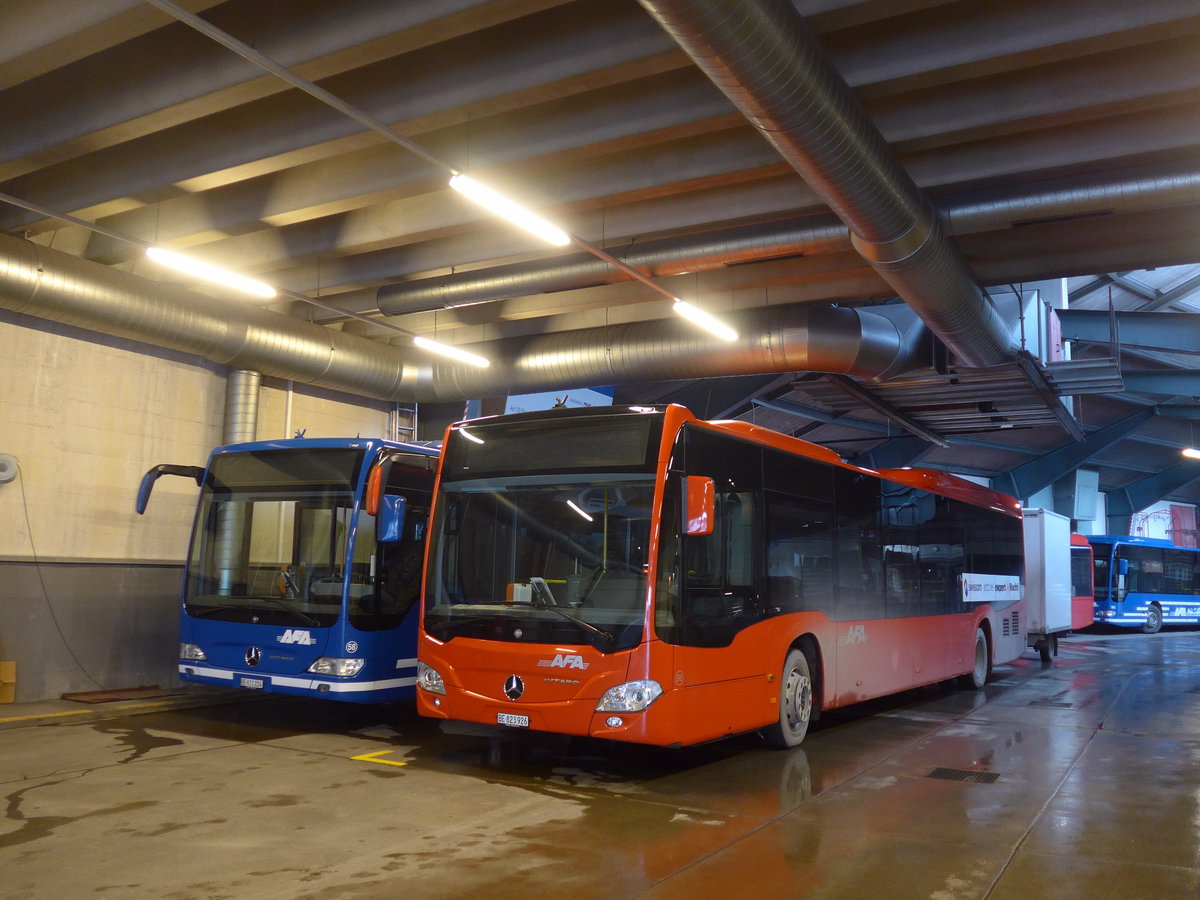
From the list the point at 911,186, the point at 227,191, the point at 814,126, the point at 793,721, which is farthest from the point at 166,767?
the point at 911,186

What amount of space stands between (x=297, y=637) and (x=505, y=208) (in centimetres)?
434

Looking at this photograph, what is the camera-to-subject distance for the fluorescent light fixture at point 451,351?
12.9m

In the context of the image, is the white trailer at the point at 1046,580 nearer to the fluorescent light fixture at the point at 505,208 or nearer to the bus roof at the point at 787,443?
the bus roof at the point at 787,443

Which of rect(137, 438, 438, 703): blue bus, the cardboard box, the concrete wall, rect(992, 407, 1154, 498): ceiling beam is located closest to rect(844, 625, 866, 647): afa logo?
rect(137, 438, 438, 703): blue bus

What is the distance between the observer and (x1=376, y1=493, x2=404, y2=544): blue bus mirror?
8375 mm

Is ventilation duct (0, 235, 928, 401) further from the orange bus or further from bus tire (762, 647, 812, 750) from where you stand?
bus tire (762, 647, 812, 750)

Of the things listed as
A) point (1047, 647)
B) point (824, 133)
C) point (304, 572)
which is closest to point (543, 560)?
point (304, 572)

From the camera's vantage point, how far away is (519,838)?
557 cm

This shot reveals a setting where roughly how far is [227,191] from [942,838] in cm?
915

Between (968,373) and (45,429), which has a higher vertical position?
(968,373)

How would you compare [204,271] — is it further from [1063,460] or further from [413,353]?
[1063,460]

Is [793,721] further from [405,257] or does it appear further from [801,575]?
[405,257]

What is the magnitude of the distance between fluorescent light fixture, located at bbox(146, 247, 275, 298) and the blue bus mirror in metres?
3.32

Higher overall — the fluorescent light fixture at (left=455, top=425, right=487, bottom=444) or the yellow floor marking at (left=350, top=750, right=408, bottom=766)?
Result: the fluorescent light fixture at (left=455, top=425, right=487, bottom=444)
